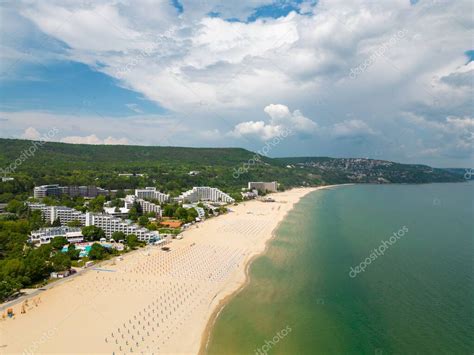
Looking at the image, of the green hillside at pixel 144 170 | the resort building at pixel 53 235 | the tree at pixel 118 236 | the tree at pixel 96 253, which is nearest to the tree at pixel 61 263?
the tree at pixel 96 253

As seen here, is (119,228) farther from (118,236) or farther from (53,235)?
(53,235)

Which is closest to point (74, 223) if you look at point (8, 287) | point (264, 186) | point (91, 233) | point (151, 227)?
point (91, 233)

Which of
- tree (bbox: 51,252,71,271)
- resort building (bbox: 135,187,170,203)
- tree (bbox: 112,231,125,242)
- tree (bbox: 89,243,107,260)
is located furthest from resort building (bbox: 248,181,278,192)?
tree (bbox: 51,252,71,271)

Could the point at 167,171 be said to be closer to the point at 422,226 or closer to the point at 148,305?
the point at 422,226

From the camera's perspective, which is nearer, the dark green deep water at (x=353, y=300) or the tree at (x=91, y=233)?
the dark green deep water at (x=353, y=300)

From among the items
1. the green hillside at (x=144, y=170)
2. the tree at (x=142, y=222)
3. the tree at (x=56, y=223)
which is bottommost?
the tree at (x=56, y=223)

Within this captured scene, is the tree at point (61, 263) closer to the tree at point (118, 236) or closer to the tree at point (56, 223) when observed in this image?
the tree at point (118, 236)

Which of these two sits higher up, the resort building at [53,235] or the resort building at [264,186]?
the resort building at [264,186]
